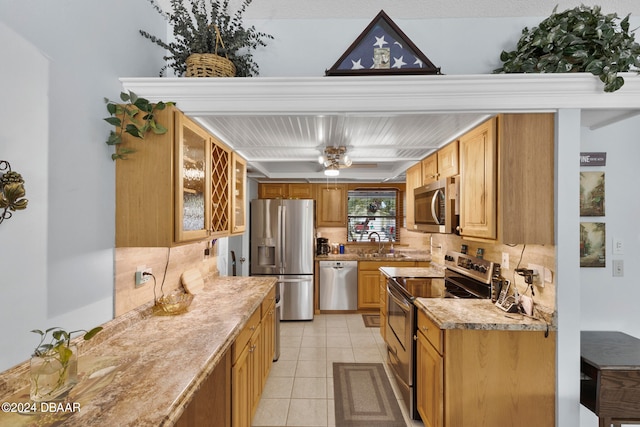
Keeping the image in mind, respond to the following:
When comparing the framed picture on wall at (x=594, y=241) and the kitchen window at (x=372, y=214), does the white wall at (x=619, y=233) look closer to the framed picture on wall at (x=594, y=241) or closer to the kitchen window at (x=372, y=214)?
the framed picture on wall at (x=594, y=241)

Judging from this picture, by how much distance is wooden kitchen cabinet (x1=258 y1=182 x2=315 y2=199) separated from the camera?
516 centimetres

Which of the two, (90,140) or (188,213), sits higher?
(90,140)

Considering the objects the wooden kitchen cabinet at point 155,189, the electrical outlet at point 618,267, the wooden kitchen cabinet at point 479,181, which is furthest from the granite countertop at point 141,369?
the electrical outlet at point 618,267

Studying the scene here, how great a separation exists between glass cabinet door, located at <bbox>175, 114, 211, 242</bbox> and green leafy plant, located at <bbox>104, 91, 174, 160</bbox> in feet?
0.38

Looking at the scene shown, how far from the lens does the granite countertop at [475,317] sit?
175cm

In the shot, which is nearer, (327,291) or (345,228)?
(327,291)

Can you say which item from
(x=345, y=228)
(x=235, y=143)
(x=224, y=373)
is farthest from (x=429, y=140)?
(x=345, y=228)

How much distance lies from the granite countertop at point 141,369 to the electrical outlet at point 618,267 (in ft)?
8.00

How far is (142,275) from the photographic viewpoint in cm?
185

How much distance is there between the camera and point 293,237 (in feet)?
14.7

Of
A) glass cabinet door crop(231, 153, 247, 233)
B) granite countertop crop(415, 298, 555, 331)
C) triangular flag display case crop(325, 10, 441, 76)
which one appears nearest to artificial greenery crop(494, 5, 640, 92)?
triangular flag display case crop(325, 10, 441, 76)

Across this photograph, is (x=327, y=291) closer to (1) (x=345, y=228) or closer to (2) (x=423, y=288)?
(1) (x=345, y=228)

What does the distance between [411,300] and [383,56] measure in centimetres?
171

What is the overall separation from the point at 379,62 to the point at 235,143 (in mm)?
1406
